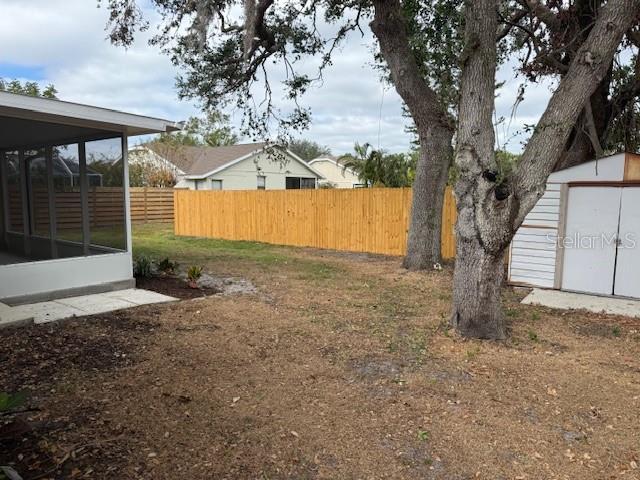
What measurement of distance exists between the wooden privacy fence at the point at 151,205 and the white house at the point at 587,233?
17500mm

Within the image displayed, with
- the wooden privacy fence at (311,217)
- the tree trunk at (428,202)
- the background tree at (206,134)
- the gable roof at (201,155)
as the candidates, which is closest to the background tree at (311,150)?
the background tree at (206,134)

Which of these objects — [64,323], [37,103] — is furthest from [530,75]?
[64,323]

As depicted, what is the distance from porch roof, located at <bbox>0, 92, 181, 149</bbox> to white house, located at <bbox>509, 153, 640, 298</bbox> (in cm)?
593

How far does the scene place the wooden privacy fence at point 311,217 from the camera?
1188 cm

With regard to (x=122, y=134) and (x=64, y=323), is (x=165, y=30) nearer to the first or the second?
(x=122, y=134)

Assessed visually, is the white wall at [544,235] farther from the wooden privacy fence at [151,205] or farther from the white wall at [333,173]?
the white wall at [333,173]

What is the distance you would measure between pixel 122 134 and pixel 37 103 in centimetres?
140

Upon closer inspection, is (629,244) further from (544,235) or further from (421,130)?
(421,130)

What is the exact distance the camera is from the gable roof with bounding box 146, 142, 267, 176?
2475 cm

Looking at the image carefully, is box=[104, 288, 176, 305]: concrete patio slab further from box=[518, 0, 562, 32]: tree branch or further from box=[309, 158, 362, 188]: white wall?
box=[309, 158, 362, 188]: white wall

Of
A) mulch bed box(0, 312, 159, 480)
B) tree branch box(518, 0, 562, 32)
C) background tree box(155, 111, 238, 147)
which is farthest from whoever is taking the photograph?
background tree box(155, 111, 238, 147)

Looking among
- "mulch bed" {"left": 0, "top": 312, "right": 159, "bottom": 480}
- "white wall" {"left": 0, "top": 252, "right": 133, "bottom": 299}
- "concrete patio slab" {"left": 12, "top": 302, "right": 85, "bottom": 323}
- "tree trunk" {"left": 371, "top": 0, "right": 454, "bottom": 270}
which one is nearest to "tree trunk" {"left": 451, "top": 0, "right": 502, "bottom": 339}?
"mulch bed" {"left": 0, "top": 312, "right": 159, "bottom": 480}

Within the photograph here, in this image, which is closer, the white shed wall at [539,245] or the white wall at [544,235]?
the white wall at [544,235]

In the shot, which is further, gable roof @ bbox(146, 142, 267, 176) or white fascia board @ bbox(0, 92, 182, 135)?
gable roof @ bbox(146, 142, 267, 176)
